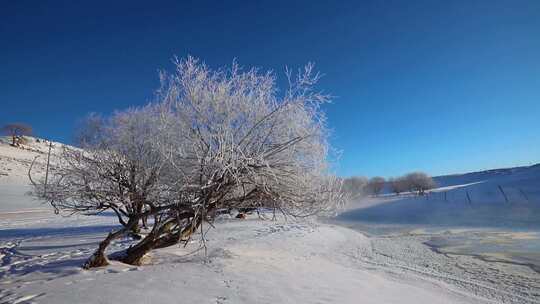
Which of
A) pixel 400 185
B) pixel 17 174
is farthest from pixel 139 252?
pixel 400 185

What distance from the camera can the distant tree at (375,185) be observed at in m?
94.0

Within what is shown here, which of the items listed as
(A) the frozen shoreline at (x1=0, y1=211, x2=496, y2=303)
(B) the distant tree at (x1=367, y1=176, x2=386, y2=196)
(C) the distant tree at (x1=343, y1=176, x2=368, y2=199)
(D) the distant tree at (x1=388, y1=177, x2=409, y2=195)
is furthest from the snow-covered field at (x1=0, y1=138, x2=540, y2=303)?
(B) the distant tree at (x1=367, y1=176, x2=386, y2=196)

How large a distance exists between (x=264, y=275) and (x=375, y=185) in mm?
93509

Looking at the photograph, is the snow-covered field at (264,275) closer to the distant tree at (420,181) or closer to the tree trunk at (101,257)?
the tree trunk at (101,257)

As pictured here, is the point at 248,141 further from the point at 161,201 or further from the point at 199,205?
the point at 161,201

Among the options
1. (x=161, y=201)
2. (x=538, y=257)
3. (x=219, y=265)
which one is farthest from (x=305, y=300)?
(x=538, y=257)

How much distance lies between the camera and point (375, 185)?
96.2m

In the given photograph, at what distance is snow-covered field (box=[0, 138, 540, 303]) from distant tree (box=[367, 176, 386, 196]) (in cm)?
8202

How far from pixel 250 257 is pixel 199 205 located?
4.13 metres

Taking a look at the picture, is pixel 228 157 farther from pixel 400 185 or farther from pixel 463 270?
pixel 400 185

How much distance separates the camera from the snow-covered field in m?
6.27

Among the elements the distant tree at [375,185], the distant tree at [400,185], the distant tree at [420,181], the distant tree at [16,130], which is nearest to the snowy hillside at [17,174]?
the distant tree at [16,130]

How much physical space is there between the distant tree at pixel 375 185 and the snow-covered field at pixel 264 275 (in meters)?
82.0

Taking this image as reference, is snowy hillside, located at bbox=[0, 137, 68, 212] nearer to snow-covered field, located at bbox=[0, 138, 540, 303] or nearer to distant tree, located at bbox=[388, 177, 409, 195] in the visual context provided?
snow-covered field, located at bbox=[0, 138, 540, 303]
